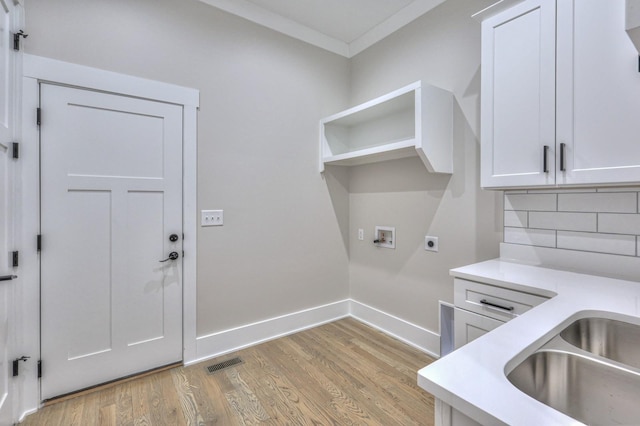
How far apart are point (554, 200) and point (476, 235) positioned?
527 millimetres

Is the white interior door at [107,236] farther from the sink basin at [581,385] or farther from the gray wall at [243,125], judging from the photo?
the sink basin at [581,385]

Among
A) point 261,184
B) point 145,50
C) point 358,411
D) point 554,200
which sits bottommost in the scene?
point 358,411

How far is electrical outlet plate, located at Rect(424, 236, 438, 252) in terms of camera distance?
2439 millimetres

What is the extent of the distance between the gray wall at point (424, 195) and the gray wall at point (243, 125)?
11.3 inches

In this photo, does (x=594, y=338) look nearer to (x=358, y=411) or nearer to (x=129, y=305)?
(x=358, y=411)

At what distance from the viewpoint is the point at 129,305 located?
6.84ft

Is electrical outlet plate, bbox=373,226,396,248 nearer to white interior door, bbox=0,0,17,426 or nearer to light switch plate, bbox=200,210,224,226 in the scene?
light switch plate, bbox=200,210,224,226

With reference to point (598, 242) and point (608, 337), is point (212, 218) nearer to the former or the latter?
point (608, 337)

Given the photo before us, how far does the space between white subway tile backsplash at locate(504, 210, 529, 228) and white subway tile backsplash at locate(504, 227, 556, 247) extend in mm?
27

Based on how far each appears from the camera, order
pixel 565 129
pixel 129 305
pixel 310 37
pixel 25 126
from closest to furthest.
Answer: pixel 565 129, pixel 25 126, pixel 129 305, pixel 310 37

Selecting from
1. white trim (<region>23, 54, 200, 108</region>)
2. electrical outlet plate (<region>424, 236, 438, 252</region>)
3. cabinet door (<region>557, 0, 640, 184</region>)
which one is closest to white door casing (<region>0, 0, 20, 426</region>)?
white trim (<region>23, 54, 200, 108</region>)

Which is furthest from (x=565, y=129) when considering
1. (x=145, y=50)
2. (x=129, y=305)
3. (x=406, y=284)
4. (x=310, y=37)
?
(x=129, y=305)

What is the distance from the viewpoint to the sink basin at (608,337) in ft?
3.37

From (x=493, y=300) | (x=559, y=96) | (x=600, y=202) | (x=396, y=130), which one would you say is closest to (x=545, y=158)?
(x=559, y=96)
